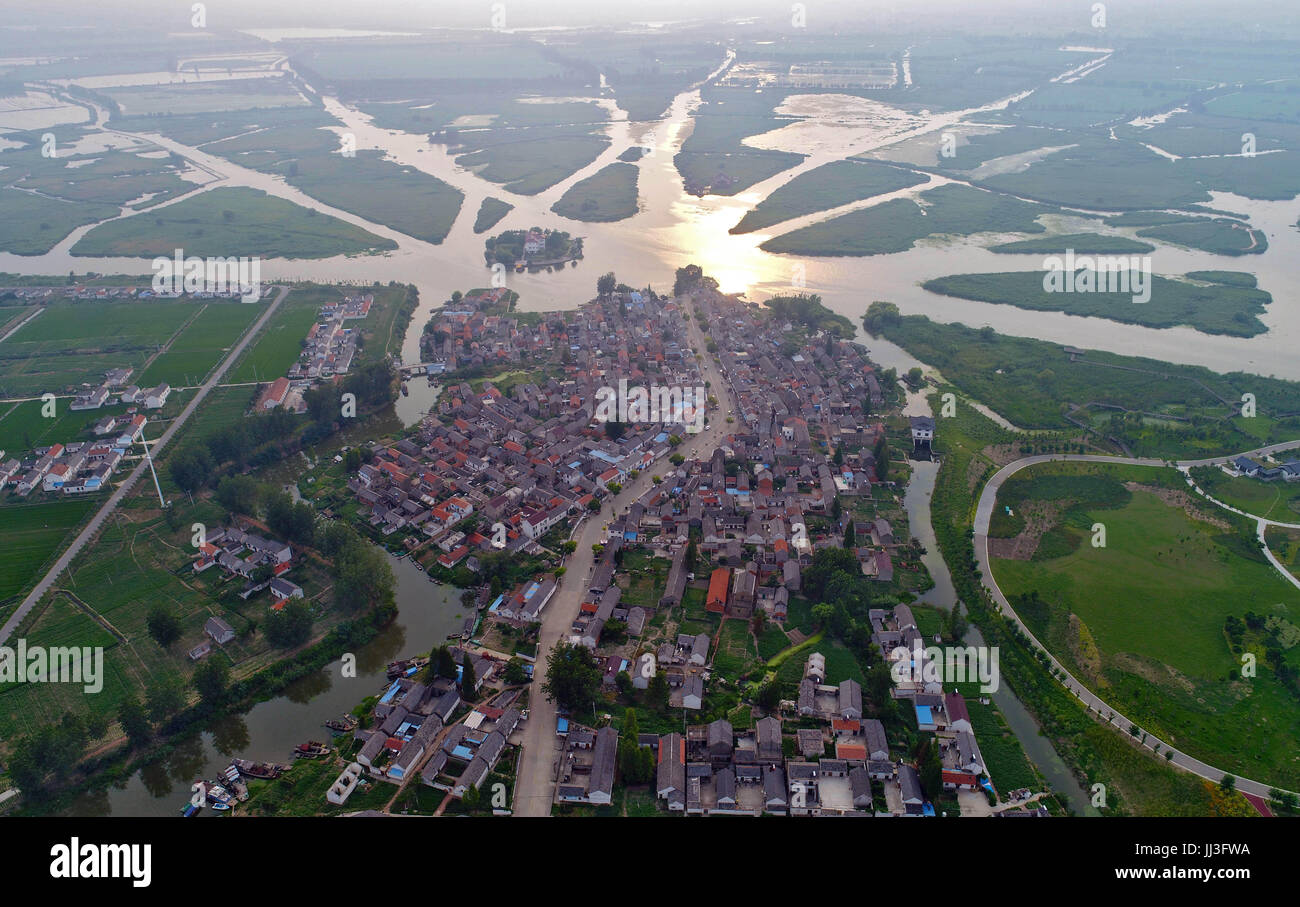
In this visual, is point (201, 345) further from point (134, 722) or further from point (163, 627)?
point (134, 722)

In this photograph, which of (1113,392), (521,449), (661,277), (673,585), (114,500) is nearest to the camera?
(673,585)

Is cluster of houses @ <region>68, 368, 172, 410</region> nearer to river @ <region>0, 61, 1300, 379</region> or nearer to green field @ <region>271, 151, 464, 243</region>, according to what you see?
river @ <region>0, 61, 1300, 379</region>

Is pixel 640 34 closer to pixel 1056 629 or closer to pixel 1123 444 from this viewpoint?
pixel 1123 444

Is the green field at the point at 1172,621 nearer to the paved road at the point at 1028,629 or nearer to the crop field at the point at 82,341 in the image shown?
the paved road at the point at 1028,629

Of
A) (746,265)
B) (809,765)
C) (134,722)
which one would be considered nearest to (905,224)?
(746,265)

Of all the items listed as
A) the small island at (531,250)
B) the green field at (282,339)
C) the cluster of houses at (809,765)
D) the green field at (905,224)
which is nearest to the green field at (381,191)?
the small island at (531,250)

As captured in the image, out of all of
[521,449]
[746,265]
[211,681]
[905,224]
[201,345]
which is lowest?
[211,681]

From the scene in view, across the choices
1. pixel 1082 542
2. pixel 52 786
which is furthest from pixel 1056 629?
pixel 52 786
